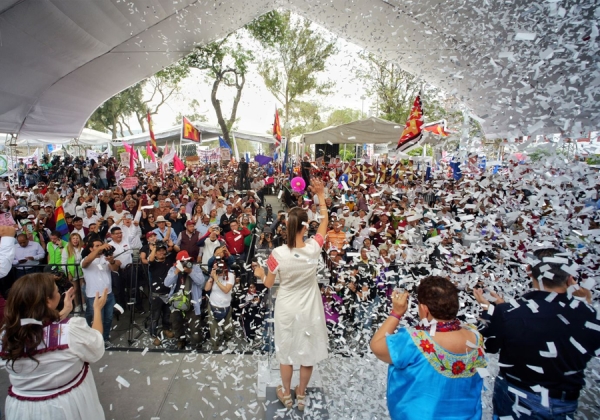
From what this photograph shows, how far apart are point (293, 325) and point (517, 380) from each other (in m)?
1.47

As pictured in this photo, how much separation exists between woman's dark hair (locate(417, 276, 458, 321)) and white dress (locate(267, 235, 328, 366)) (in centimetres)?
100

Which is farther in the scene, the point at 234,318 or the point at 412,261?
the point at 234,318

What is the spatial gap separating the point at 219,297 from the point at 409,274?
7.98 ft

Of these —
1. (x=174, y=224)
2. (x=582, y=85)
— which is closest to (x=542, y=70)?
(x=582, y=85)

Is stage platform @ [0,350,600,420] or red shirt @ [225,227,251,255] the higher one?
red shirt @ [225,227,251,255]

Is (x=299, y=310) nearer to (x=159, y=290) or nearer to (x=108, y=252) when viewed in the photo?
(x=159, y=290)

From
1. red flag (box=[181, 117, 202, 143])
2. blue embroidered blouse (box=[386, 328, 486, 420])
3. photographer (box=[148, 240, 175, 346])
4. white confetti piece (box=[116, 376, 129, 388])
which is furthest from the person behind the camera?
red flag (box=[181, 117, 202, 143])

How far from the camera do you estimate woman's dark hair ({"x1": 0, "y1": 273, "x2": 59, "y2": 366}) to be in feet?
6.15

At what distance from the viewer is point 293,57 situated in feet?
81.4

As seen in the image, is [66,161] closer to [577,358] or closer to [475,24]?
[475,24]

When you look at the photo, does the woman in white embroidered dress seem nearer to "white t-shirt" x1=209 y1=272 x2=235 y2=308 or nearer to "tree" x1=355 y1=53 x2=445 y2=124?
"white t-shirt" x1=209 y1=272 x2=235 y2=308

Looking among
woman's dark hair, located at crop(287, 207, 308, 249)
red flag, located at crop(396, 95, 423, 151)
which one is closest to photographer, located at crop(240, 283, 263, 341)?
woman's dark hair, located at crop(287, 207, 308, 249)

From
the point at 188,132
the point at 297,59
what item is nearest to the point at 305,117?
the point at 297,59

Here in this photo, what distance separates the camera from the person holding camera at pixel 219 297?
480 centimetres
